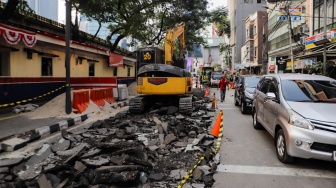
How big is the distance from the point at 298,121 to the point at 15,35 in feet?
32.4

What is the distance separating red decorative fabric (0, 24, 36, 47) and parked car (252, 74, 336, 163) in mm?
8796

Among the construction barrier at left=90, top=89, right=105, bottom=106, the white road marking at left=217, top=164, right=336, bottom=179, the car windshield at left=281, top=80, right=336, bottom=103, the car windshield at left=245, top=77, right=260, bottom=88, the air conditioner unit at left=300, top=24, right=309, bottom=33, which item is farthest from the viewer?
the air conditioner unit at left=300, top=24, right=309, bottom=33

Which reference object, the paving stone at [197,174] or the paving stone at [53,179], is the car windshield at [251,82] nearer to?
the paving stone at [197,174]

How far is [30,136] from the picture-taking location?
7.65 m

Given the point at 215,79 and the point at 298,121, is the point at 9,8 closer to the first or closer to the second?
the point at 298,121

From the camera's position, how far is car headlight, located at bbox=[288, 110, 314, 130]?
17.0ft

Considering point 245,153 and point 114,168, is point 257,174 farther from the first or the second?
point 114,168

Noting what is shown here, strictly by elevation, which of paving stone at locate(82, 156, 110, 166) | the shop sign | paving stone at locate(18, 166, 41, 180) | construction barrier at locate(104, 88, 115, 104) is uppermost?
the shop sign

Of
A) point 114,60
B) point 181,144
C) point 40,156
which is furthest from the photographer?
point 114,60

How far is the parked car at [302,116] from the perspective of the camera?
504 cm

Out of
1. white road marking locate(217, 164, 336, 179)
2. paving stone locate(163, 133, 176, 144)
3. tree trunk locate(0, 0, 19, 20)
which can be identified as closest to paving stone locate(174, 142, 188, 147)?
paving stone locate(163, 133, 176, 144)

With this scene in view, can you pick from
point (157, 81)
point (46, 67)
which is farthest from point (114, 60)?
point (157, 81)

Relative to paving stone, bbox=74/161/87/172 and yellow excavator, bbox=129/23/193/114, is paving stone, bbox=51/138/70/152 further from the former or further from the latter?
yellow excavator, bbox=129/23/193/114

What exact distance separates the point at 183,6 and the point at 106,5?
320 inches
